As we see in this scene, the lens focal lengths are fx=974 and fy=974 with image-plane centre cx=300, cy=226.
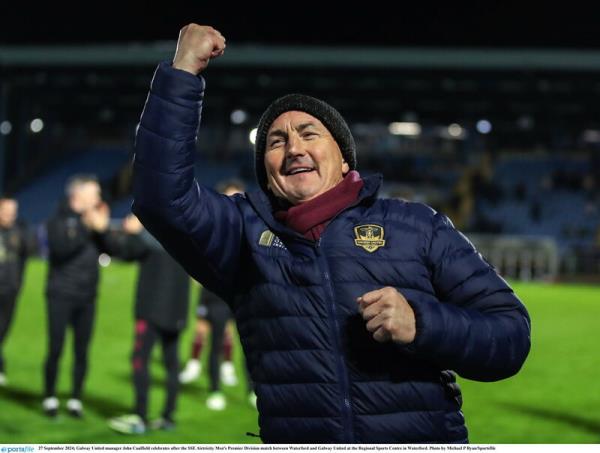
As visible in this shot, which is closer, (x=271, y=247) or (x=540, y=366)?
(x=271, y=247)

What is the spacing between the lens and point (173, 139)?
220cm

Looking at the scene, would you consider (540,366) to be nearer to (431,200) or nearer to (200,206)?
(200,206)

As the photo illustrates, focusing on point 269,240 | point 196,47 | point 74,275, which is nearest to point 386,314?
point 269,240

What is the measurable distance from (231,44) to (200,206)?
36.6 meters

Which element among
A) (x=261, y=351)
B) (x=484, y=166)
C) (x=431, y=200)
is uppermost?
(x=484, y=166)

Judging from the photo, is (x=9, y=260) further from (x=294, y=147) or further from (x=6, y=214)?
(x=294, y=147)

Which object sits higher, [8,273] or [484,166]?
[484,166]

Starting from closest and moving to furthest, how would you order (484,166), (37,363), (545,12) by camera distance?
(37,363) → (545,12) → (484,166)

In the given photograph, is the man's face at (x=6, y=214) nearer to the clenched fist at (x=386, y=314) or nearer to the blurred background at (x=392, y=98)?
the clenched fist at (x=386, y=314)

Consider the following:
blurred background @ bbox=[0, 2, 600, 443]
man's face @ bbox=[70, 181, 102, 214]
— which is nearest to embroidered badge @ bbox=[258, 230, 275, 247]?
man's face @ bbox=[70, 181, 102, 214]

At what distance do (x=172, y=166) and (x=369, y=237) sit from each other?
19.6 inches

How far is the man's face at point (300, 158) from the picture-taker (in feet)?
7.81

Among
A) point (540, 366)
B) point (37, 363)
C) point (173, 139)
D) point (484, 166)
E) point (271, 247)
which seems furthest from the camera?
point (484, 166)

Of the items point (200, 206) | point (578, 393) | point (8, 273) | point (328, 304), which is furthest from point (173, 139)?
point (578, 393)
